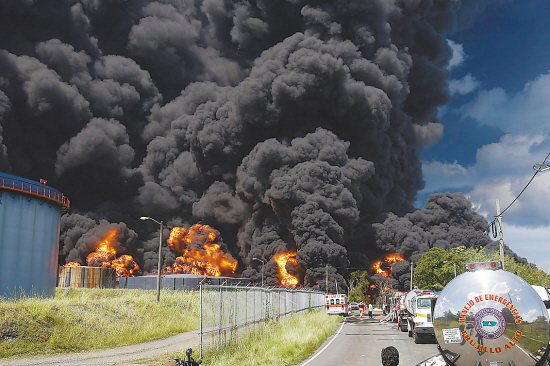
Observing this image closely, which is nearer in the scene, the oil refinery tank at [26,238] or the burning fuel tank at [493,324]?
the burning fuel tank at [493,324]

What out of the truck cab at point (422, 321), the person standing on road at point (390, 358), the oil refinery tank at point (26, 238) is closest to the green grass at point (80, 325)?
the oil refinery tank at point (26, 238)

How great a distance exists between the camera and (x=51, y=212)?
33312 millimetres

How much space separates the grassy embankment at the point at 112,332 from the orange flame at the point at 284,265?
44.0 m

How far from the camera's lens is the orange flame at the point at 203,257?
80.7 meters

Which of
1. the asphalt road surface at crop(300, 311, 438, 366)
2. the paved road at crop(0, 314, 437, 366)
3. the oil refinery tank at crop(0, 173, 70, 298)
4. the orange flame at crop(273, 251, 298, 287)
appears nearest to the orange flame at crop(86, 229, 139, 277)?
the orange flame at crop(273, 251, 298, 287)

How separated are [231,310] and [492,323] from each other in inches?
453

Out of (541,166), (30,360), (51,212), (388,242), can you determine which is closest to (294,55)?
(388,242)

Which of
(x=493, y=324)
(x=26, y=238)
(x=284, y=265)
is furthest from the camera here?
(x=284, y=265)

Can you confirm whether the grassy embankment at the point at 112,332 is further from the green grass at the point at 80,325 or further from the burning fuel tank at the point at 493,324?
the burning fuel tank at the point at 493,324

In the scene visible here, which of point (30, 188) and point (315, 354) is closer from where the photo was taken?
point (315, 354)

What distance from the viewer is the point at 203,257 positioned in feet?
267

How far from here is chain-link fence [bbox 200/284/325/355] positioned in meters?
14.4

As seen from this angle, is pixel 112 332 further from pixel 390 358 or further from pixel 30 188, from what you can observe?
pixel 390 358

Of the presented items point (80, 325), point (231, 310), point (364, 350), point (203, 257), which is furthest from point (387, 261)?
point (231, 310)
